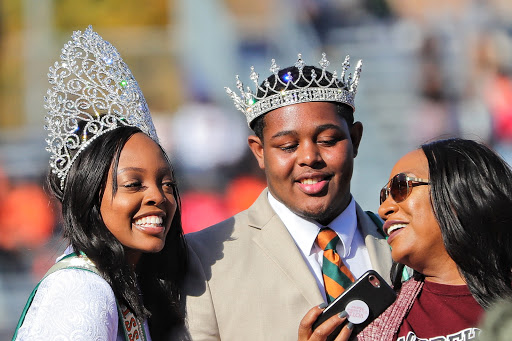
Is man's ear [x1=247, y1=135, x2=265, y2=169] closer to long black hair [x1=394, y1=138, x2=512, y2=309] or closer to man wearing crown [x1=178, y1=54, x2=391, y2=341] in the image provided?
man wearing crown [x1=178, y1=54, x2=391, y2=341]

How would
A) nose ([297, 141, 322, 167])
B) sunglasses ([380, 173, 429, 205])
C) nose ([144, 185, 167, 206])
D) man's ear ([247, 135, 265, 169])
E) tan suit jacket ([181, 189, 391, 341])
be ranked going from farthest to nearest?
man's ear ([247, 135, 265, 169]) → nose ([297, 141, 322, 167]) → tan suit jacket ([181, 189, 391, 341]) → nose ([144, 185, 167, 206]) → sunglasses ([380, 173, 429, 205])

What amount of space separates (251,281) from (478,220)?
3.64 ft

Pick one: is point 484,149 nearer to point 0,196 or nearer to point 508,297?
point 508,297

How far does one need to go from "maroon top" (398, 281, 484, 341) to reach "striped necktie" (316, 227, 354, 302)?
558 millimetres

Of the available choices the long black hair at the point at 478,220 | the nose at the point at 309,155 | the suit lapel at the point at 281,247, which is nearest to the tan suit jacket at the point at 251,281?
the suit lapel at the point at 281,247

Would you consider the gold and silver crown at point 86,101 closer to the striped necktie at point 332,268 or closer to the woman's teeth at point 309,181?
the woman's teeth at point 309,181

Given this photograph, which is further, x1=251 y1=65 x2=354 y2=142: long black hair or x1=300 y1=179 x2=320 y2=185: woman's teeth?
x1=251 y1=65 x2=354 y2=142: long black hair

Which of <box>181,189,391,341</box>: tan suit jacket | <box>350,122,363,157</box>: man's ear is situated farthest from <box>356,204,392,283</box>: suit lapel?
<box>350,122,363,157</box>: man's ear

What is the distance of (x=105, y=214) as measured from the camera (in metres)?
3.02

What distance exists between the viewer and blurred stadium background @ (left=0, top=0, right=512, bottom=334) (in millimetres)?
8836

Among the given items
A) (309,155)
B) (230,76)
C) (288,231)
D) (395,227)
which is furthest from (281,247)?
(230,76)

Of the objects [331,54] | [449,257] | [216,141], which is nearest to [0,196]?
[216,141]

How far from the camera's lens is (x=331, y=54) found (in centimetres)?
937

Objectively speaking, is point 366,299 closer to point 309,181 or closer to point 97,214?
point 309,181
